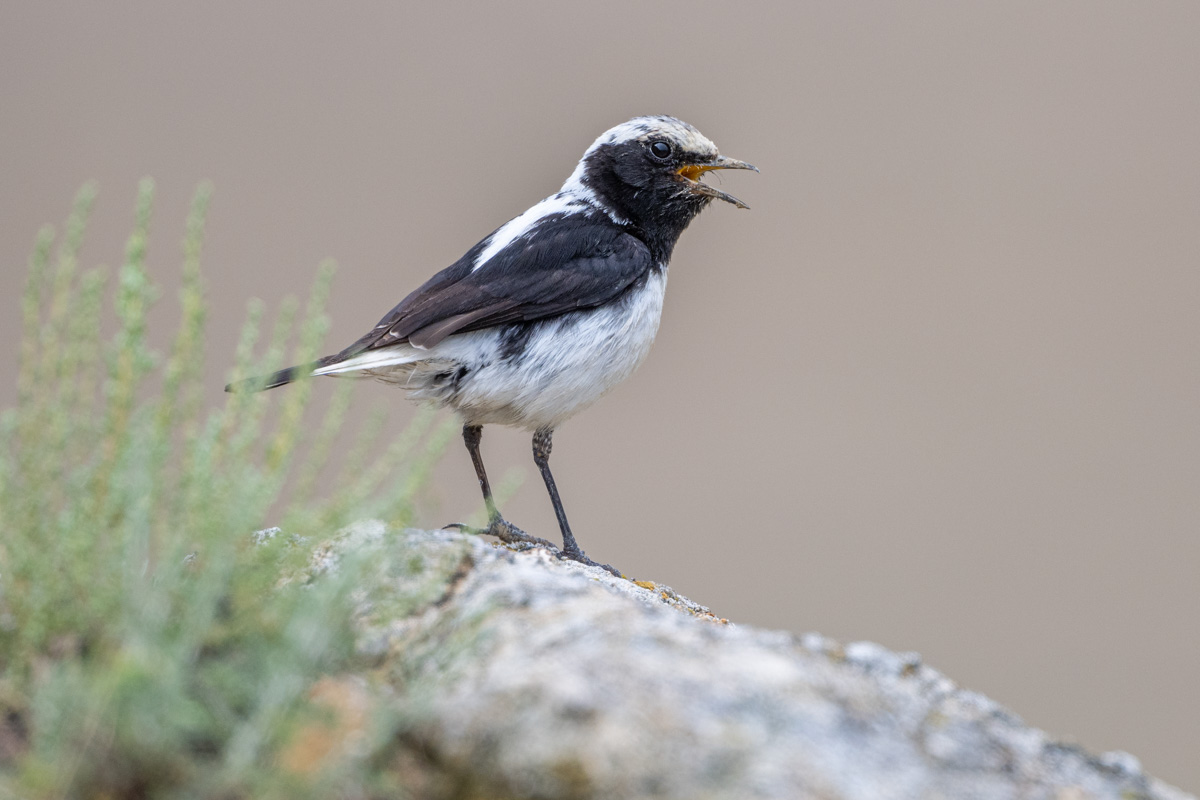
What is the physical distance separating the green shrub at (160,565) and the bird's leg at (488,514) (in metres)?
2.15

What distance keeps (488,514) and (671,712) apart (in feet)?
8.46

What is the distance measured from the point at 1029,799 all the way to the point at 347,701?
1182mm

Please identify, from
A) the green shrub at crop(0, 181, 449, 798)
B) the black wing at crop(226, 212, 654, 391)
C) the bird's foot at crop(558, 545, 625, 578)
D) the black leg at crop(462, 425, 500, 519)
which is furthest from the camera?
the black leg at crop(462, 425, 500, 519)

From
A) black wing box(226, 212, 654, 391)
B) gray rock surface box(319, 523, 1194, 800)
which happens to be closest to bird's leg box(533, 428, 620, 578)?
black wing box(226, 212, 654, 391)

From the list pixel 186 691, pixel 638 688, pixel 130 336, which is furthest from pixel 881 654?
pixel 130 336

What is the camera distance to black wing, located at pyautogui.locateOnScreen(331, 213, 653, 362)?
13.8ft

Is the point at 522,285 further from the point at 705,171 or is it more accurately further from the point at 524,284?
the point at 705,171

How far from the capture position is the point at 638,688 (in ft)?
5.80

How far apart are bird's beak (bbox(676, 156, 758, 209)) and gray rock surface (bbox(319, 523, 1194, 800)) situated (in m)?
3.06

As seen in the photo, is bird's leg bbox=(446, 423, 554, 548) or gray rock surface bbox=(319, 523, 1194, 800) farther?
bird's leg bbox=(446, 423, 554, 548)

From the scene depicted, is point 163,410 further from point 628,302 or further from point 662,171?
point 662,171

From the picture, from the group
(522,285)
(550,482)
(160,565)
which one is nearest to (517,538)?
(550,482)

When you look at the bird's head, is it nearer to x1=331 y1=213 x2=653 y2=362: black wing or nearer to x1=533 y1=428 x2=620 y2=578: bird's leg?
x1=331 y1=213 x2=653 y2=362: black wing

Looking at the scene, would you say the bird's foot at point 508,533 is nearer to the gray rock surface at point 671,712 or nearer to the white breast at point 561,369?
the white breast at point 561,369
